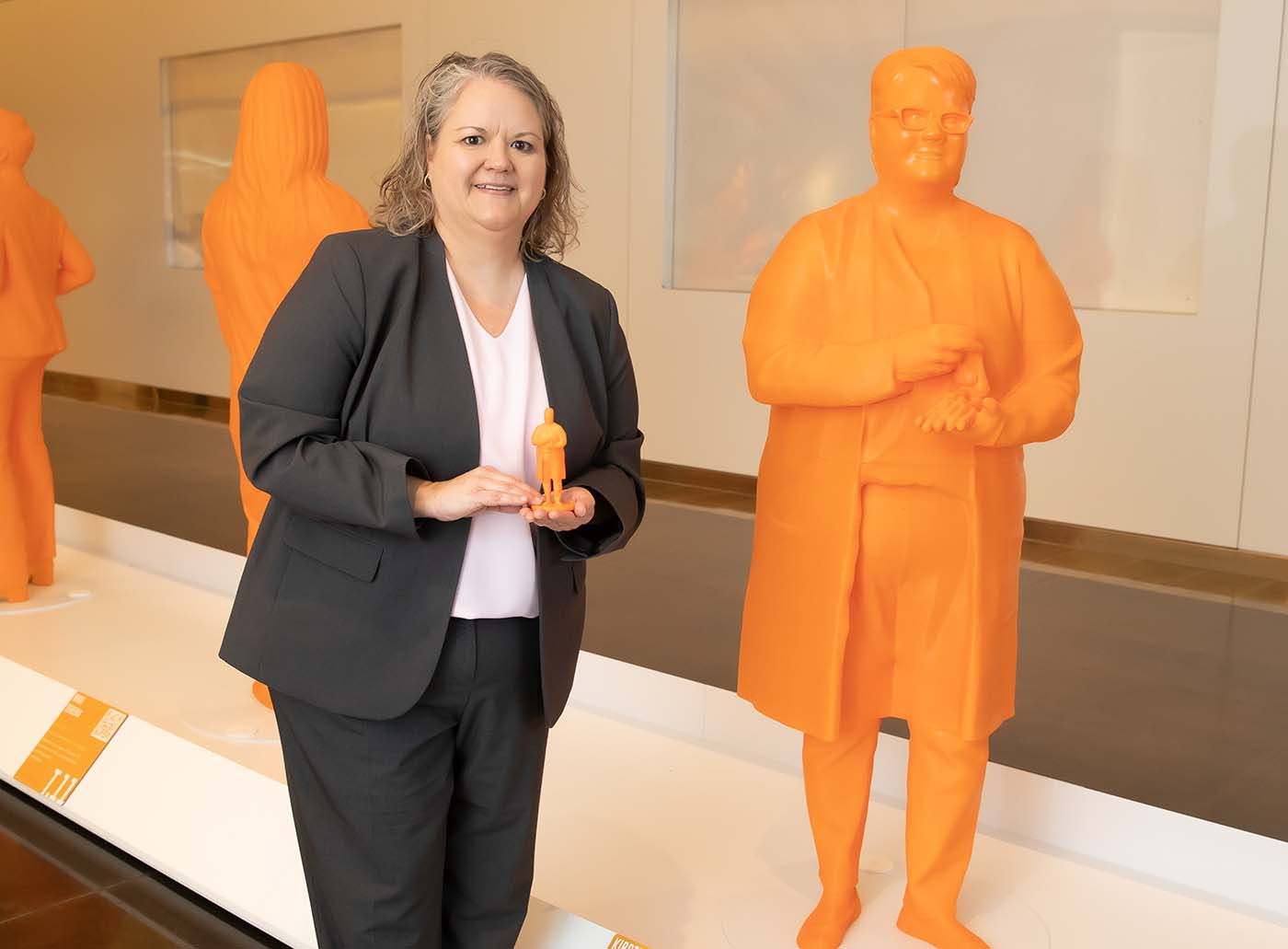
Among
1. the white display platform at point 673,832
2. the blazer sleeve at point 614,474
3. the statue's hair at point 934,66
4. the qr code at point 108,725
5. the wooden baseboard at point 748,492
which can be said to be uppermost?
the statue's hair at point 934,66

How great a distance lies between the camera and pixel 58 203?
1165 centimetres

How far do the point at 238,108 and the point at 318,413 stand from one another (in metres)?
8.88

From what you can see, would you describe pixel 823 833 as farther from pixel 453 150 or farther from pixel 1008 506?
pixel 453 150

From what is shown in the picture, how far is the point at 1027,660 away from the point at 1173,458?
174 cm

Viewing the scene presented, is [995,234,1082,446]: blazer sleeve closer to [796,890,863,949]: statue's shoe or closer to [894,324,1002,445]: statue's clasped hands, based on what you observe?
[894,324,1002,445]: statue's clasped hands

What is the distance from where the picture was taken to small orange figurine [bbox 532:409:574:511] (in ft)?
5.84

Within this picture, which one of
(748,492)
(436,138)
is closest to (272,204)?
(436,138)

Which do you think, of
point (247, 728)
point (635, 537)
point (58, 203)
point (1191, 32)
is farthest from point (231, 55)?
point (247, 728)

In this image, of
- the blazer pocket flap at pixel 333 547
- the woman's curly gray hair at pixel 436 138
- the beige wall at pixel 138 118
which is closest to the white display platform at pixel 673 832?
the blazer pocket flap at pixel 333 547

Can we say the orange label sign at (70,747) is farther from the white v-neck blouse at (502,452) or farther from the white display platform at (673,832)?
the white v-neck blouse at (502,452)

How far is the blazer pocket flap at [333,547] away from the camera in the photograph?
185cm

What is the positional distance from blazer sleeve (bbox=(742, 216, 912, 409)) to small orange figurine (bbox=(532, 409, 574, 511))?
1.86 ft

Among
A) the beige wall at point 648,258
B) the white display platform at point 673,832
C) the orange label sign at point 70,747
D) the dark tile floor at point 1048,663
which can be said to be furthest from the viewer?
the beige wall at point 648,258

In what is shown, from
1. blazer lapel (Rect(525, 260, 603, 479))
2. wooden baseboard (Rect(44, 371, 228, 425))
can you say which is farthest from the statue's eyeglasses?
wooden baseboard (Rect(44, 371, 228, 425))
